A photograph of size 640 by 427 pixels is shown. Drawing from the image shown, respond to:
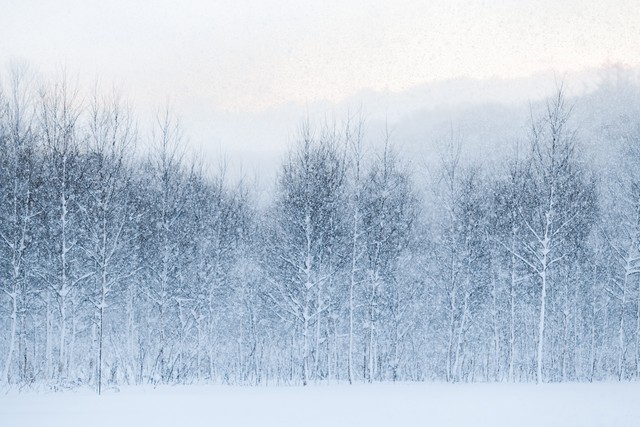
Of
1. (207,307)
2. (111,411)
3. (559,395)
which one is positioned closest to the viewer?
(111,411)

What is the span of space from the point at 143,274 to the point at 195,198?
5392 millimetres

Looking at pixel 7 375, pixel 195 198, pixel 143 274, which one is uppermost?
pixel 195 198

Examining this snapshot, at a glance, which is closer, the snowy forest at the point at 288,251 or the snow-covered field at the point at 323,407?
the snow-covered field at the point at 323,407

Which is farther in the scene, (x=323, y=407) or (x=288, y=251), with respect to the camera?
(x=288, y=251)

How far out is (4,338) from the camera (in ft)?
102

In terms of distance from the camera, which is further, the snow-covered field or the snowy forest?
the snowy forest

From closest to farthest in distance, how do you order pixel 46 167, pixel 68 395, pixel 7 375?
pixel 68 395 → pixel 7 375 → pixel 46 167

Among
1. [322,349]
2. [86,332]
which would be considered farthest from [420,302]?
[86,332]

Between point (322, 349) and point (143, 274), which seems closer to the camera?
point (143, 274)

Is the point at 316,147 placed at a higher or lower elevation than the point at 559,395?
higher

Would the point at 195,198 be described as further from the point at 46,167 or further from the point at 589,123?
the point at 589,123

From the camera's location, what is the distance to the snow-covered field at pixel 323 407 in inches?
469

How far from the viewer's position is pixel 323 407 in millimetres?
14047

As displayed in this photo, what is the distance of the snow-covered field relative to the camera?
11.9 m
